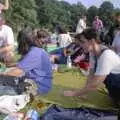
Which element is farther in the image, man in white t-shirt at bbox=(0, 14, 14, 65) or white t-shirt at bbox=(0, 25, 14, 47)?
white t-shirt at bbox=(0, 25, 14, 47)

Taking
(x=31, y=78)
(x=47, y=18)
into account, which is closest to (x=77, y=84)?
(x=31, y=78)

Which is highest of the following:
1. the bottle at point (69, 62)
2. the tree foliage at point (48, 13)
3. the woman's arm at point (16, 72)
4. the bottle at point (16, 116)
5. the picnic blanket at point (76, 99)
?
the tree foliage at point (48, 13)

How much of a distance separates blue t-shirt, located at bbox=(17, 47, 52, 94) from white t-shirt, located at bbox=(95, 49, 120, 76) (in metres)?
1.00

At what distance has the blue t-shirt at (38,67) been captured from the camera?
6250 mm

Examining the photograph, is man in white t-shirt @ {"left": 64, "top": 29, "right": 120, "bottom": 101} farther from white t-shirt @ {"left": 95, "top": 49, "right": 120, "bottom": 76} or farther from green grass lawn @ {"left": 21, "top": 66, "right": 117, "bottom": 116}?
green grass lawn @ {"left": 21, "top": 66, "right": 117, "bottom": 116}

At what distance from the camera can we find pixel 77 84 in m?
8.18

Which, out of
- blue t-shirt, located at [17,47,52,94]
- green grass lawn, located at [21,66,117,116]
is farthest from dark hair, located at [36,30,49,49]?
green grass lawn, located at [21,66,117,116]

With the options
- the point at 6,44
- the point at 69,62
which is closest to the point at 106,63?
the point at 6,44

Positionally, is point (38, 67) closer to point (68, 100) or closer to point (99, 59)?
point (68, 100)

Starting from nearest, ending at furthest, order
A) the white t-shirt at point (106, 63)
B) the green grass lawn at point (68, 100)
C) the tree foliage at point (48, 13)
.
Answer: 1. the white t-shirt at point (106, 63)
2. the green grass lawn at point (68, 100)
3. the tree foliage at point (48, 13)

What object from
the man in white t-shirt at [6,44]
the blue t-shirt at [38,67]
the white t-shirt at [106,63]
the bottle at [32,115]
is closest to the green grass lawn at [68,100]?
the blue t-shirt at [38,67]

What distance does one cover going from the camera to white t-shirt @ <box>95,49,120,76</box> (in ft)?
18.4

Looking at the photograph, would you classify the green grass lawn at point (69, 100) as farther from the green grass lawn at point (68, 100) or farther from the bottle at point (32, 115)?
the bottle at point (32, 115)

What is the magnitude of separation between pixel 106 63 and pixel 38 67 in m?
1.18
